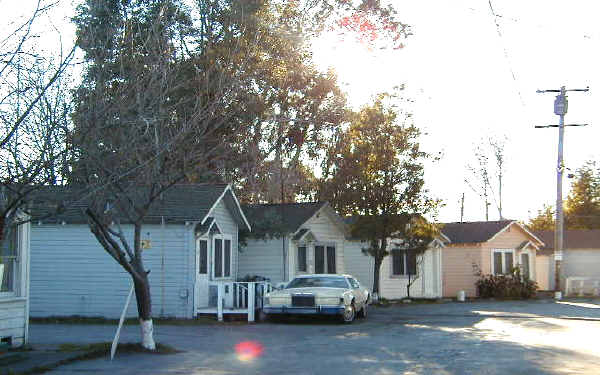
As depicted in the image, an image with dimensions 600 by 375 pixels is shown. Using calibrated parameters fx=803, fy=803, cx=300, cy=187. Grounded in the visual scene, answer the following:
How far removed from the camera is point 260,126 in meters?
34.3

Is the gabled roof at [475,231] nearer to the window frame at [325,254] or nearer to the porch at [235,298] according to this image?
the window frame at [325,254]

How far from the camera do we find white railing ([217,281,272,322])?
2406 cm

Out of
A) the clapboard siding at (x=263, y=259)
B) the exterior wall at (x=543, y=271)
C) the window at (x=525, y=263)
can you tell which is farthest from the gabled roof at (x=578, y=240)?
the clapboard siding at (x=263, y=259)

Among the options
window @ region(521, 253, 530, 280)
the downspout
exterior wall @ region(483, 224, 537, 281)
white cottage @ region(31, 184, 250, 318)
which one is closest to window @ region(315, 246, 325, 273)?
white cottage @ region(31, 184, 250, 318)

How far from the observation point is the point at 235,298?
984 inches

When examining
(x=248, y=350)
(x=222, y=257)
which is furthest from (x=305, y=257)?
(x=248, y=350)

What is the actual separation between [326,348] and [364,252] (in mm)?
16769

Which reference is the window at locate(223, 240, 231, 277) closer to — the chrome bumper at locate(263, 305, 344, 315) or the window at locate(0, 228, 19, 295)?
the chrome bumper at locate(263, 305, 344, 315)

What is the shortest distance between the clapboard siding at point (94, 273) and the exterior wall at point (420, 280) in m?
13.8

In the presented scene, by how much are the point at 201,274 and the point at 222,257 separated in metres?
1.93

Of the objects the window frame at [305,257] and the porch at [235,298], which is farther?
the window frame at [305,257]

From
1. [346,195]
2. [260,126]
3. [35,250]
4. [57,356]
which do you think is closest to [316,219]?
[346,195]

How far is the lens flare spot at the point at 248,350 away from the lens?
14.8m

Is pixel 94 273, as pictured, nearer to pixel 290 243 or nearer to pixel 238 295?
pixel 238 295
